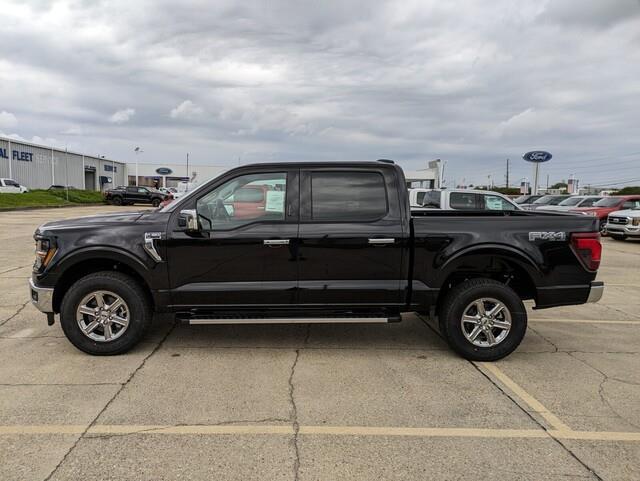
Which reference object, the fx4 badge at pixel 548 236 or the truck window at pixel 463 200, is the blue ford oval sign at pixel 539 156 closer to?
the truck window at pixel 463 200

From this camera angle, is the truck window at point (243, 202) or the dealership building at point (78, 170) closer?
the truck window at point (243, 202)

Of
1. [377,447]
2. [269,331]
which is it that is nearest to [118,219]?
[269,331]

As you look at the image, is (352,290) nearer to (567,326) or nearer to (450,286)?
(450,286)

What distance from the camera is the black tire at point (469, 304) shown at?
4621 mm

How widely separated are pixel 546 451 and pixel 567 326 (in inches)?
132

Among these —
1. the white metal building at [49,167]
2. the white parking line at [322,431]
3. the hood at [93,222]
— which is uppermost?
the white metal building at [49,167]

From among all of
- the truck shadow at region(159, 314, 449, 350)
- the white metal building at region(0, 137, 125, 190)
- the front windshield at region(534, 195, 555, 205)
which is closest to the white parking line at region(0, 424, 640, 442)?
the truck shadow at region(159, 314, 449, 350)

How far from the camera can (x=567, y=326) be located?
6.02 meters

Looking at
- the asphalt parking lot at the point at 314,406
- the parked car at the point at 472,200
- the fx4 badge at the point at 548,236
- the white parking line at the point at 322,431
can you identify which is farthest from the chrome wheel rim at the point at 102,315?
the parked car at the point at 472,200

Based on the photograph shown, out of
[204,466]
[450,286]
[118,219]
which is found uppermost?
[118,219]

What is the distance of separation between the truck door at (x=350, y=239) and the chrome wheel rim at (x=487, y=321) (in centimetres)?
71

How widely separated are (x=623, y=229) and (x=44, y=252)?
18.3 meters

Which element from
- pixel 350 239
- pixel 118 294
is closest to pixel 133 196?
pixel 118 294

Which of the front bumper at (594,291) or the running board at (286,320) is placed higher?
the front bumper at (594,291)
